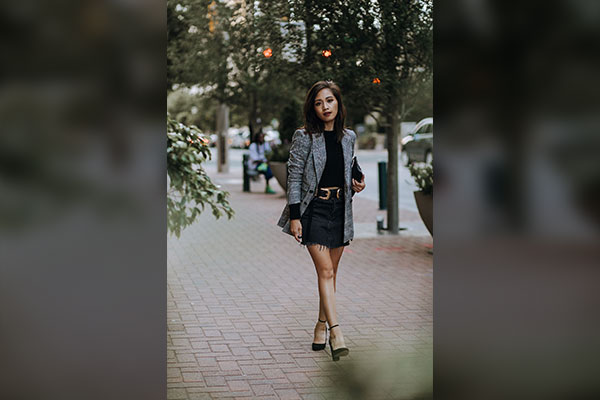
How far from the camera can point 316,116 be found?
529cm

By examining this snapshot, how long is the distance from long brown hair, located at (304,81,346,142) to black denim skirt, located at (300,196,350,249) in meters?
0.44

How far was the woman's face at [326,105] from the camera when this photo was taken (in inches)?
204

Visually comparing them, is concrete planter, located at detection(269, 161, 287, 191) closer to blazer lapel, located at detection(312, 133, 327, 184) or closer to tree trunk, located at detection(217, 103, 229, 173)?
tree trunk, located at detection(217, 103, 229, 173)

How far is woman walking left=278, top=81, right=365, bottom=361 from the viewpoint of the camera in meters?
5.20

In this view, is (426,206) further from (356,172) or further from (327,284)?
(327,284)

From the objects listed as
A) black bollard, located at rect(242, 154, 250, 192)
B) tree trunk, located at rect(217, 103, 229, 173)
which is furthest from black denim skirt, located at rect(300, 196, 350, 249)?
tree trunk, located at rect(217, 103, 229, 173)

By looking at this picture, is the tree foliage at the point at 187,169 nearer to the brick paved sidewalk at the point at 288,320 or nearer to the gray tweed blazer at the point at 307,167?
the brick paved sidewalk at the point at 288,320
